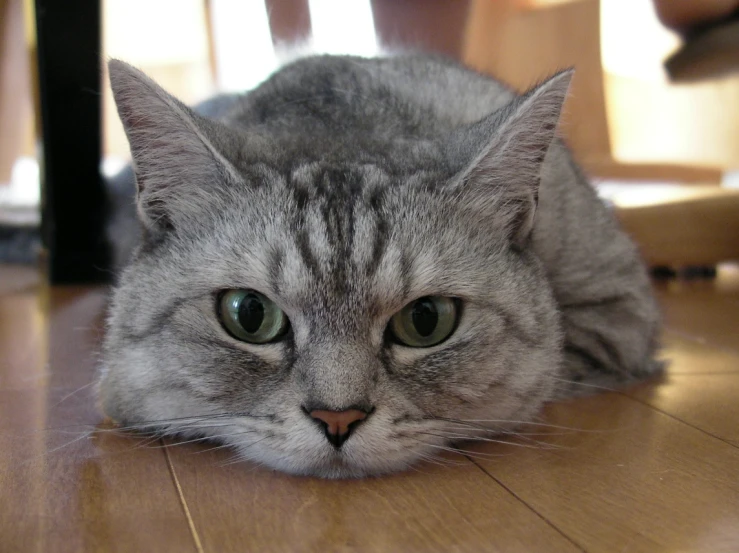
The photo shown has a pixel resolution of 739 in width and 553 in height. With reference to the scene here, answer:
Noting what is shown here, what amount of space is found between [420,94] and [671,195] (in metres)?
2.27

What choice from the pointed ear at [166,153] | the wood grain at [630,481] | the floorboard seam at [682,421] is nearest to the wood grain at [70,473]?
the pointed ear at [166,153]

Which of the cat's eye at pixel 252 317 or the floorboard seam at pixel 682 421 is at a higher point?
the cat's eye at pixel 252 317

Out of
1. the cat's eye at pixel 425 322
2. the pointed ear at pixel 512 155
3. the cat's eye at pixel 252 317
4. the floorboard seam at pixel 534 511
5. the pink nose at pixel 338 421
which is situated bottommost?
the floorboard seam at pixel 534 511

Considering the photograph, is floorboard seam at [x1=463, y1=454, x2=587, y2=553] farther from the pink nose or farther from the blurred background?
the blurred background

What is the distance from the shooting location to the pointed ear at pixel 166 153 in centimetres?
143

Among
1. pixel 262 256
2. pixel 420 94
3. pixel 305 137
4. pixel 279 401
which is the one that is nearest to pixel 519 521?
pixel 279 401

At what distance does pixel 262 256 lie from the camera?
4.52 ft

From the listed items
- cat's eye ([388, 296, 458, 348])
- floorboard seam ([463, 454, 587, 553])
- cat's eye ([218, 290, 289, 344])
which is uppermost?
cat's eye ([218, 290, 289, 344])

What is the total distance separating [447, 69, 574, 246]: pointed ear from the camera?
57.2 inches

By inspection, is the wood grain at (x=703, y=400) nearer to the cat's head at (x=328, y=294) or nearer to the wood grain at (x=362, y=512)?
the cat's head at (x=328, y=294)

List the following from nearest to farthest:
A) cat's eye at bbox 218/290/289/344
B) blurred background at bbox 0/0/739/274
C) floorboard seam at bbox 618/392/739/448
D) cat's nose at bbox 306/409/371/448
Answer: cat's nose at bbox 306/409/371/448 < cat's eye at bbox 218/290/289/344 < floorboard seam at bbox 618/392/739/448 < blurred background at bbox 0/0/739/274

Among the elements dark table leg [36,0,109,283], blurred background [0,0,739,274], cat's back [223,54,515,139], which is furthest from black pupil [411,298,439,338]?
blurred background [0,0,739,274]

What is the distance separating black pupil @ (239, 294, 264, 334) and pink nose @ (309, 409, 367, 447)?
205mm

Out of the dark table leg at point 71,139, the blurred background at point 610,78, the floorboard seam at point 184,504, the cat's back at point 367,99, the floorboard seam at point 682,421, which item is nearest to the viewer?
the floorboard seam at point 184,504
